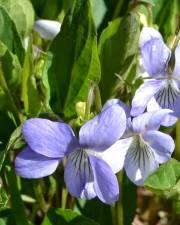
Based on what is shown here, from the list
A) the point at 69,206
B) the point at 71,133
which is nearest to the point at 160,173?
the point at 71,133

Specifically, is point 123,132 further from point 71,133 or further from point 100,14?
point 100,14

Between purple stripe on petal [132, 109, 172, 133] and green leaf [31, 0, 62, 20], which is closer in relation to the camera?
purple stripe on petal [132, 109, 172, 133]

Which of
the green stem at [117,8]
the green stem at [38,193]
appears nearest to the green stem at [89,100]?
the green stem at [38,193]

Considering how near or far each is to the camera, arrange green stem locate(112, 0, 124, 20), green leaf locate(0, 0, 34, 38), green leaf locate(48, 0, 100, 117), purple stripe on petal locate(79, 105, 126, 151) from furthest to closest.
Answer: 1. green stem locate(112, 0, 124, 20)
2. green leaf locate(0, 0, 34, 38)
3. green leaf locate(48, 0, 100, 117)
4. purple stripe on petal locate(79, 105, 126, 151)

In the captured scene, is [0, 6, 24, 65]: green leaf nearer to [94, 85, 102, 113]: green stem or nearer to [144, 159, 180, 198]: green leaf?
[94, 85, 102, 113]: green stem

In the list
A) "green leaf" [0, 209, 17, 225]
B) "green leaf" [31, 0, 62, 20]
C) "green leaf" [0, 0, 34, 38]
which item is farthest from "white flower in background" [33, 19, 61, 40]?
"green leaf" [0, 209, 17, 225]

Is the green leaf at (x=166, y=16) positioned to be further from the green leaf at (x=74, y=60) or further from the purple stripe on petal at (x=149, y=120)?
the purple stripe on petal at (x=149, y=120)

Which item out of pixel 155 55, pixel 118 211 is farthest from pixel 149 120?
pixel 118 211
